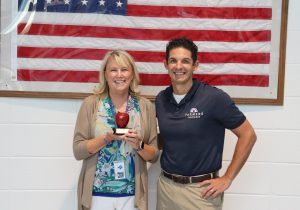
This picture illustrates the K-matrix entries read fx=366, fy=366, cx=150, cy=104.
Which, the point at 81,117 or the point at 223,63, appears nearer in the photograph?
the point at 81,117

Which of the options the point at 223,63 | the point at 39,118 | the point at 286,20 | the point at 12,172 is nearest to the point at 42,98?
the point at 39,118

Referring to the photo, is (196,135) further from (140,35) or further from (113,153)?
(140,35)

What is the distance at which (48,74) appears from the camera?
221cm

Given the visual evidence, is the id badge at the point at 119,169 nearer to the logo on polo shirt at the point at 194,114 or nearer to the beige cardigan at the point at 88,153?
the beige cardigan at the point at 88,153

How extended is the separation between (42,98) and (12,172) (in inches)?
20.0

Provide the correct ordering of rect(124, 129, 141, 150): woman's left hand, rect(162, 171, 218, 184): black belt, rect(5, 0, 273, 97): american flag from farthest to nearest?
rect(5, 0, 273, 97): american flag
rect(162, 171, 218, 184): black belt
rect(124, 129, 141, 150): woman's left hand

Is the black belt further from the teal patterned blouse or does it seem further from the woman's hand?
the woman's hand

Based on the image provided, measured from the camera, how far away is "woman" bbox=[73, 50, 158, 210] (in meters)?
1.79

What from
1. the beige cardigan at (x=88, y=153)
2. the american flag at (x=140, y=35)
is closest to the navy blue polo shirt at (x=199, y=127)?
the beige cardigan at (x=88, y=153)

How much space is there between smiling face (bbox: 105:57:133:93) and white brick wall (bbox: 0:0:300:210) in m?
0.50

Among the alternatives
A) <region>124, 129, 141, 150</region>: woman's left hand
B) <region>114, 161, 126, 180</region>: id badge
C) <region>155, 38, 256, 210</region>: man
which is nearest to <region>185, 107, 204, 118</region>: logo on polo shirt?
<region>155, 38, 256, 210</region>: man

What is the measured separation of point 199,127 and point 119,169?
0.44 metres

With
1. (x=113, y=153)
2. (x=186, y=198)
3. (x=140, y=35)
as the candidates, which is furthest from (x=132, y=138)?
(x=140, y=35)

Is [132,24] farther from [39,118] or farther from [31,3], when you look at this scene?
[39,118]
